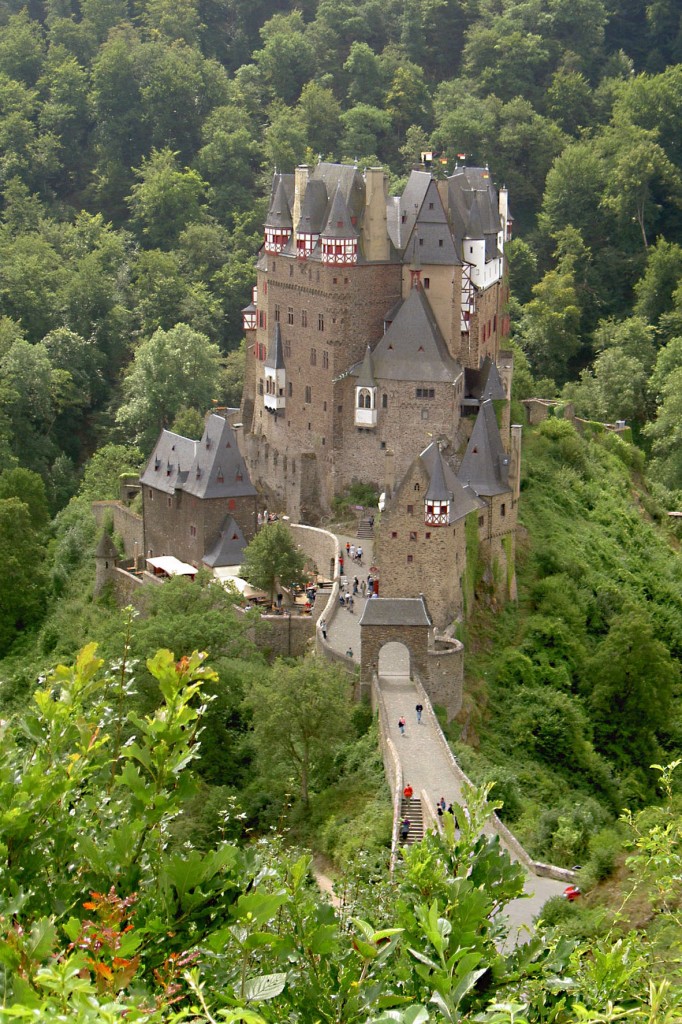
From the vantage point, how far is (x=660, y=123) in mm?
91812

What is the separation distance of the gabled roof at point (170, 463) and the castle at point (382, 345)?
373cm

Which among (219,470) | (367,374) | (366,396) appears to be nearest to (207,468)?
(219,470)

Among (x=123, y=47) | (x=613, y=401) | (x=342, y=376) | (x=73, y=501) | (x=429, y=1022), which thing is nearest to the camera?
(x=429, y=1022)

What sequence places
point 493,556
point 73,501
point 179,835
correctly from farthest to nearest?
point 73,501
point 493,556
point 179,835

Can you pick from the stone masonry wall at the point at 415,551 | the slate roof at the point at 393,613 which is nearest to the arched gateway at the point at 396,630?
the slate roof at the point at 393,613

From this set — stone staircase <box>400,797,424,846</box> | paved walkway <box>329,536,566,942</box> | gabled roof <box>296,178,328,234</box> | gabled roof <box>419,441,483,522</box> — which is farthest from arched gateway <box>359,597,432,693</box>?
gabled roof <box>296,178,328,234</box>

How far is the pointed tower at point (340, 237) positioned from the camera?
194 ft

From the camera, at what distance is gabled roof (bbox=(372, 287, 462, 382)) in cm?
5744

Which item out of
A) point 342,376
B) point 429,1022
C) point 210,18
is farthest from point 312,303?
point 210,18

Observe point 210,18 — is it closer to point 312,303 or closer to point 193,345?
point 193,345

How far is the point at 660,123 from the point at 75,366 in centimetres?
3281

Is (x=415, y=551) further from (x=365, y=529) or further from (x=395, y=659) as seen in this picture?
(x=365, y=529)

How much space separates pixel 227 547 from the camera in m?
57.9

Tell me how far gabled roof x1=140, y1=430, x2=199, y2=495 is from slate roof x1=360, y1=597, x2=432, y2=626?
45.6 ft
